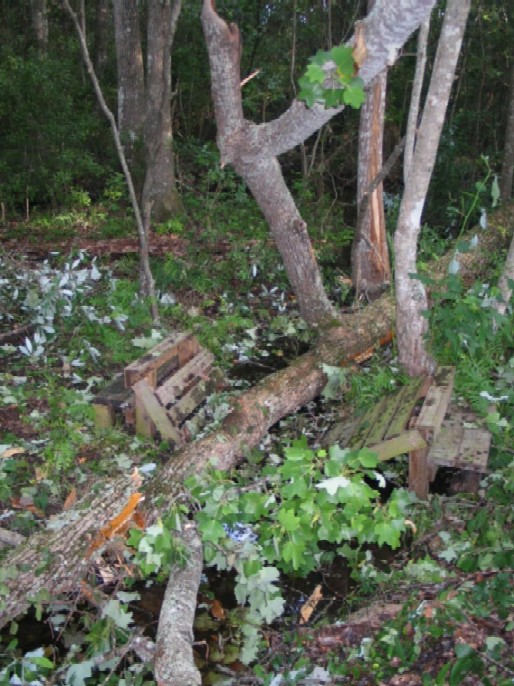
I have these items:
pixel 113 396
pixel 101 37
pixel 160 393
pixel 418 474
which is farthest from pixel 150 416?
pixel 101 37

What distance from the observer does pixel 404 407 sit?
5078 millimetres

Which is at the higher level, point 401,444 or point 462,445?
point 401,444

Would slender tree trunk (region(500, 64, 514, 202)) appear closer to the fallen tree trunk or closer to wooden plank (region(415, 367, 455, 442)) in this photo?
the fallen tree trunk

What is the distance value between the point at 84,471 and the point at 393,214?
20.2ft

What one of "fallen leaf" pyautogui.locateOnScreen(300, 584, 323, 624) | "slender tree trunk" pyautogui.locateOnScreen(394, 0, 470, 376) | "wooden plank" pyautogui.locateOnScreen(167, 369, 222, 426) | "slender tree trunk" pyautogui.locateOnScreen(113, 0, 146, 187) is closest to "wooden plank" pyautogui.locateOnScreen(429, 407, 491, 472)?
"slender tree trunk" pyautogui.locateOnScreen(394, 0, 470, 376)

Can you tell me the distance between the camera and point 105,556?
Result: 403cm

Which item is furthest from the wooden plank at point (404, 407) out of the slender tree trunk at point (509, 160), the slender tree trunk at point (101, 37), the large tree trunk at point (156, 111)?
the slender tree trunk at point (101, 37)

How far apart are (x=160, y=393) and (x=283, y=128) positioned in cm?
205

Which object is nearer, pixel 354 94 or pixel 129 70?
pixel 354 94

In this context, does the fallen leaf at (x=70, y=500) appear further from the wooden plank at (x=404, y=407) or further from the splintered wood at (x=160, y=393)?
the wooden plank at (x=404, y=407)

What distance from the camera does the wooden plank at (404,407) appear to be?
478cm

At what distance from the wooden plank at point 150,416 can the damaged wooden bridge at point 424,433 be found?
3.74 ft

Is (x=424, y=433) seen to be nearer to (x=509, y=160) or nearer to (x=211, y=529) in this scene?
(x=211, y=529)

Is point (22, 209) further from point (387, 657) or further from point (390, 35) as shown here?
point (387, 657)
